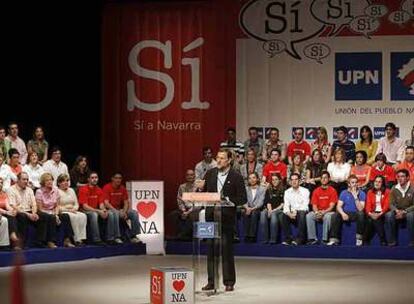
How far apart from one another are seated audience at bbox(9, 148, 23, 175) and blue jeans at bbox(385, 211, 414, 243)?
5.32 meters

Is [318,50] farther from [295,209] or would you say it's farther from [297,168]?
[295,209]

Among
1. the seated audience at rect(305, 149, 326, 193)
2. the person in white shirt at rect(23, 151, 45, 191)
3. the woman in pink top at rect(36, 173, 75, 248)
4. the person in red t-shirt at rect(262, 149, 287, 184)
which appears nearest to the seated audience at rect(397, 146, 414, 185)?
the seated audience at rect(305, 149, 326, 193)

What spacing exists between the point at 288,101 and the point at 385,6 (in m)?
2.36

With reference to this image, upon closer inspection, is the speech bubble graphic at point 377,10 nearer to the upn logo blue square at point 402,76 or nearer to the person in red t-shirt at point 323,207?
the upn logo blue square at point 402,76

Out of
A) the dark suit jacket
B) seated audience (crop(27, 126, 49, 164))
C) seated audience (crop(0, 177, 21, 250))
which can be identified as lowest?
seated audience (crop(0, 177, 21, 250))

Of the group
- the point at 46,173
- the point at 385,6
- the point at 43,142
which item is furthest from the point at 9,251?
the point at 385,6

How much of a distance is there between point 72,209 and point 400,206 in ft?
15.4

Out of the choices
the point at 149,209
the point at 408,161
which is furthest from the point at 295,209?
the point at 149,209

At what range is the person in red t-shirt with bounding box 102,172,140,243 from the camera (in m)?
14.3

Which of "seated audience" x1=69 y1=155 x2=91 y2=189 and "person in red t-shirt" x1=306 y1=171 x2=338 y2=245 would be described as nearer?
"person in red t-shirt" x1=306 y1=171 x2=338 y2=245

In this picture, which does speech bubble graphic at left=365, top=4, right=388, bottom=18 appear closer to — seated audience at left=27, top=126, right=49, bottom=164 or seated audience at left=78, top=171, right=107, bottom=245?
seated audience at left=78, top=171, right=107, bottom=245

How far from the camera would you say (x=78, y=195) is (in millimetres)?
14102

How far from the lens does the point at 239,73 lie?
1716 cm

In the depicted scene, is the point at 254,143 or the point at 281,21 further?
the point at 281,21
